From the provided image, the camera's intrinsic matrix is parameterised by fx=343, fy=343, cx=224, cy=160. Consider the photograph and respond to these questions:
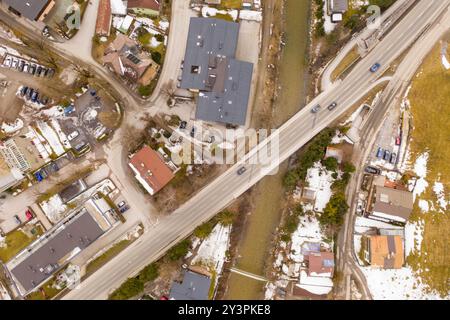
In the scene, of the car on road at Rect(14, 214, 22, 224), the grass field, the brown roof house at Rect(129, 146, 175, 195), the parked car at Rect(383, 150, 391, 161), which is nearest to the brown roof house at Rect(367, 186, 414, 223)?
the parked car at Rect(383, 150, 391, 161)

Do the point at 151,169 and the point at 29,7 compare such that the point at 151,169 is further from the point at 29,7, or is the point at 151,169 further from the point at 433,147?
the point at 433,147

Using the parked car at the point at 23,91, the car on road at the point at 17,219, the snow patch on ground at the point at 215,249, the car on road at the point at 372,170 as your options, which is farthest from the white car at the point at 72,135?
the car on road at the point at 372,170

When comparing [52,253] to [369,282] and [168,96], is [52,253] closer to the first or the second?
[168,96]

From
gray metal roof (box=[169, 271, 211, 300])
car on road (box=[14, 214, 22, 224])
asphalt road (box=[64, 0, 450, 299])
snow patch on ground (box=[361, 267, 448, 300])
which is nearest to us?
gray metal roof (box=[169, 271, 211, 300])

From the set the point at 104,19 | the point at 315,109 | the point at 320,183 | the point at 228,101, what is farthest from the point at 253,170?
the point at 104,19

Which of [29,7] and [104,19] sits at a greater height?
[104,19]

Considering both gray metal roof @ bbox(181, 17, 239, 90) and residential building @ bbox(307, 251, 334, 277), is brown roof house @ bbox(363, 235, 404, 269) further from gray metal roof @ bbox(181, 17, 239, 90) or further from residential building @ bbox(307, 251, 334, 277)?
gray metal roof @ bbox(181, 17, 239, 90)
